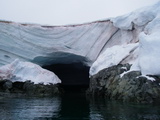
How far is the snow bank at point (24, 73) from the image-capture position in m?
21.7

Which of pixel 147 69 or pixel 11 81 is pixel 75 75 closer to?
pixel 11 81

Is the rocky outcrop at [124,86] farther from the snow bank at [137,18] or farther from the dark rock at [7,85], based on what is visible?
the dark rock at [7,85]

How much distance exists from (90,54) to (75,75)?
35.8ft

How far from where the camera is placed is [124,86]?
16562mm

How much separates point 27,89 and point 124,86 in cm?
900

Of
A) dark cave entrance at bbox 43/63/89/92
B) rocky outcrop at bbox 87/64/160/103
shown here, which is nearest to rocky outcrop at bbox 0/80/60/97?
rocky outcrop at bbox 87/64/160/103

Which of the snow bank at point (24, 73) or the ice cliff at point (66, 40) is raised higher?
the ice cliff at point (66, 40)

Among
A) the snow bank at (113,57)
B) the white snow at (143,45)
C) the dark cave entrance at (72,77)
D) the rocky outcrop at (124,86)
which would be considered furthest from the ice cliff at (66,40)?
the dark cave entrance at (72,77)

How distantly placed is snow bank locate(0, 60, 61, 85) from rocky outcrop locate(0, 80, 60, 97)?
0.42 m

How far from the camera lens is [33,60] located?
24.7m

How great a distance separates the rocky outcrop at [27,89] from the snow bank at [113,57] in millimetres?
4066

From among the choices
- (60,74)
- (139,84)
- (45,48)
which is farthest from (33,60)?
(139,84)

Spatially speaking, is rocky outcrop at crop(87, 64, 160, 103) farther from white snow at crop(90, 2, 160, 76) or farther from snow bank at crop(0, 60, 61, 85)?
snow bank at crop(0, 60, 61, 85)

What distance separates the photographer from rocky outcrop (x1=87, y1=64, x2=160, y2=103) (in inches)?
597
